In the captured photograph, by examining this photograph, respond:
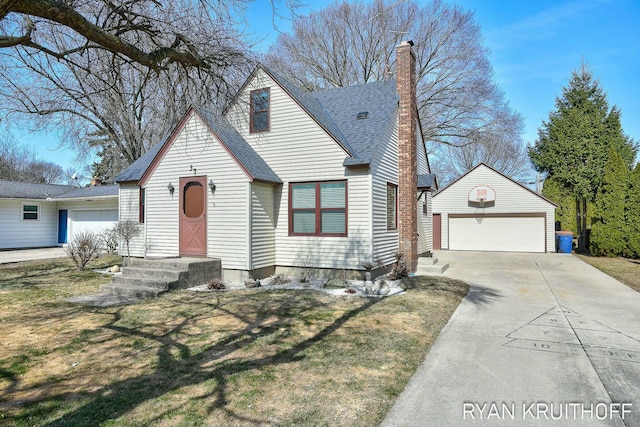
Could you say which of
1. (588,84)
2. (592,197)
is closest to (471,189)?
(592,197)

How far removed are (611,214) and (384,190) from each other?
13.3 meters

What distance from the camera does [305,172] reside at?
34.7 feet

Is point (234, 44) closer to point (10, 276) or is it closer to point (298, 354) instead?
point (298, 354)

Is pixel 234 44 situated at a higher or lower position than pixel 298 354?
higher

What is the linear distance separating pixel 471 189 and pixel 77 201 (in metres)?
22.5

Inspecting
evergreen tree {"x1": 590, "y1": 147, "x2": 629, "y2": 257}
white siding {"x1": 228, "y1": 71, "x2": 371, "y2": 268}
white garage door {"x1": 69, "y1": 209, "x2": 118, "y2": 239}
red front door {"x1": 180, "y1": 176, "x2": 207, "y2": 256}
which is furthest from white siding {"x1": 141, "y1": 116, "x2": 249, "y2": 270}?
evergreen tree {"x1": 590, "y1": 147, "x2": 629, "y2": 257}

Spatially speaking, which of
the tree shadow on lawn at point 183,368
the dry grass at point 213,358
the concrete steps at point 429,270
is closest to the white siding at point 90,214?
the dry grass at point 213,358

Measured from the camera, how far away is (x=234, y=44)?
6918mm

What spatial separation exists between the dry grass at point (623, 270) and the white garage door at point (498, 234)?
362 centimetres

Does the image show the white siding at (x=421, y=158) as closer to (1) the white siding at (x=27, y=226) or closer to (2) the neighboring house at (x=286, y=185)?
(2) the neighboring house at (x=286, y=185)

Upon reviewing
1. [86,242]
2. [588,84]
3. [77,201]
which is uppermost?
[588,84]

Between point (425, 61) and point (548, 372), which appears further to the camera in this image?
point (425, 61)

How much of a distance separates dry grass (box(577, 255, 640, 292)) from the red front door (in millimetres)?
11584

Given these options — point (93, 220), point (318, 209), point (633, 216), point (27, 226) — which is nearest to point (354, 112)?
point (318, 209)
